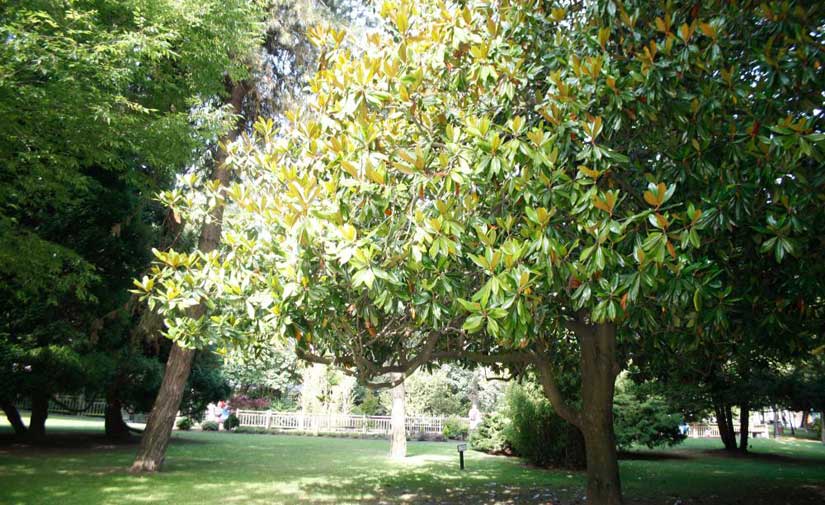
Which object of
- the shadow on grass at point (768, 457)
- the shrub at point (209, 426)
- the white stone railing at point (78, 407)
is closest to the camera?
the shadow on grass at point (768, 457)

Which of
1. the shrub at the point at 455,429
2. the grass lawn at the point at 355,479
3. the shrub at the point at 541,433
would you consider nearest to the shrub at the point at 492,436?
the grass lawn at the point at 355,479

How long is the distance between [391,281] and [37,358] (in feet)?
41.0

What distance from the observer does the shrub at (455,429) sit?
1040 inches

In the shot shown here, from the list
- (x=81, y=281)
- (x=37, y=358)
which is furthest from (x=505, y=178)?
(x=37, y=358)

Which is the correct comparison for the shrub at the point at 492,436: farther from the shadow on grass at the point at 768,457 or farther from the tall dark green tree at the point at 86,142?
the tall dark green tree at the point at 86,142

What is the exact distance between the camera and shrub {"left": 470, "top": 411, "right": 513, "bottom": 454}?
18062mm

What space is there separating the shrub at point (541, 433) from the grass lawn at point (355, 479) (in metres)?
0.59

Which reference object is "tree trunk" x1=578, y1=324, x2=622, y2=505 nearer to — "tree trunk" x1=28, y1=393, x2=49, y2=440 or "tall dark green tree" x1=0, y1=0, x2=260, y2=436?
"tall dark green tree" x1=0, y1=0, x2=260, y2=436

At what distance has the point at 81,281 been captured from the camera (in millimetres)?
10547

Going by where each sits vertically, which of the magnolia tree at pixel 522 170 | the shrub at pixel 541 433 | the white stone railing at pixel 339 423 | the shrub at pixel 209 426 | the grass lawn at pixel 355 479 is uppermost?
the magnolia tree at pixel 522 170

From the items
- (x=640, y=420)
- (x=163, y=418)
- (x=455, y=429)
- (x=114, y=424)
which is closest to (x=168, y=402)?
(x=163, y=418)

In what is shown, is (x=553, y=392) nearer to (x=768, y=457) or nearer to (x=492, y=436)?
(x=492, y=436)

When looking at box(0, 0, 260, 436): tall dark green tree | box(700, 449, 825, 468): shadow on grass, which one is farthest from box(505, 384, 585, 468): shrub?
box(0, 0, 260, 436): tall dark green tree

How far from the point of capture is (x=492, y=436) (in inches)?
734
